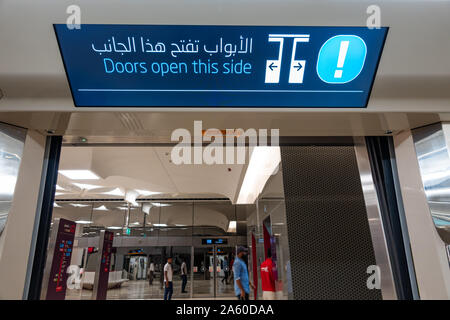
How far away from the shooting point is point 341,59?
189 cm

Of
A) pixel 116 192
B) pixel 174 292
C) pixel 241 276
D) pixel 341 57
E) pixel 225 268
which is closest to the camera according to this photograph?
pixel 341 57

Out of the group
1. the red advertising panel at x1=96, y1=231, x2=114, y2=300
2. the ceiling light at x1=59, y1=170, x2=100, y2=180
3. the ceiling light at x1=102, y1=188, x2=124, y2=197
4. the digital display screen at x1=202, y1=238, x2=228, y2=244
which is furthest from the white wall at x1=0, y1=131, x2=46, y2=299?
the digital display screen at x1=202, y1=238, x2=228, y2=244

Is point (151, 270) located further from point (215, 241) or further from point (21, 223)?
point (21, 223)

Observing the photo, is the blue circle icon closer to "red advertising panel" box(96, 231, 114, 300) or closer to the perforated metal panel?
the perforated metal panel

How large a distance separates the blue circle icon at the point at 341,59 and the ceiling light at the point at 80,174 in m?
6.06

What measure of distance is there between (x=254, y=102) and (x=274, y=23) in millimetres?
564

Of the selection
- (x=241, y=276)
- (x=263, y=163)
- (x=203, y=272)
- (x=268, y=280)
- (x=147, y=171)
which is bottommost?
(x=203, y=272)

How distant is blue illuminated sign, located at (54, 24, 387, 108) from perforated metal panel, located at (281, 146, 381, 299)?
1.32 m

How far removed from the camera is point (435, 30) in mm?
1979

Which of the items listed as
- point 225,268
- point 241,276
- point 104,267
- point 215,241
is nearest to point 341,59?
point 241,276

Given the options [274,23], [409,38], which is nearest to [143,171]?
[274,23]

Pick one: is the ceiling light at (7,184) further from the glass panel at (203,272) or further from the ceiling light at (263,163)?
the glass panel at (203,272)

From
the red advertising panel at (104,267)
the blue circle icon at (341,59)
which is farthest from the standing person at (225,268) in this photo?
the blue circle icon at (341,59)

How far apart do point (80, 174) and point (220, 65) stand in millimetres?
6216
